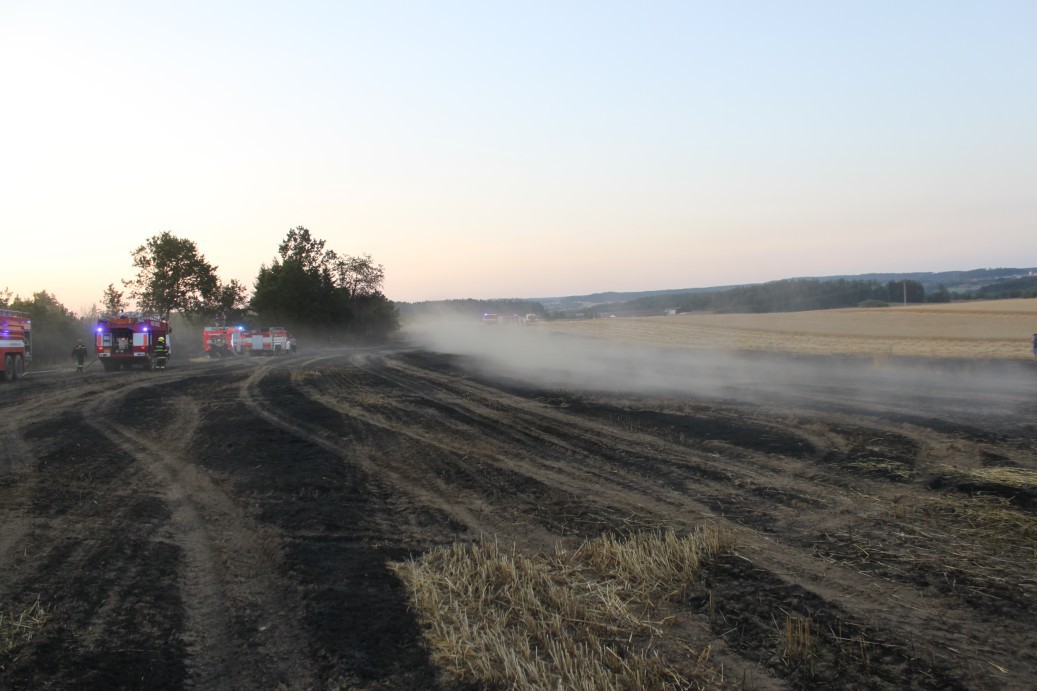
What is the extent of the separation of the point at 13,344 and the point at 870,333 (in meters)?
40.5

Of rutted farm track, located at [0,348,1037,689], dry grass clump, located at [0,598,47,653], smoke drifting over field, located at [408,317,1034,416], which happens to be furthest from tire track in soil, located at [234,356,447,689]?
smoke drifting over field, located at [408,317,1034,416]

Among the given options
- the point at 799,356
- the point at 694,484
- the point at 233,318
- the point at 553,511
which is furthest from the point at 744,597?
the point at 233,318

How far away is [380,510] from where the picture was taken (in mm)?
7891

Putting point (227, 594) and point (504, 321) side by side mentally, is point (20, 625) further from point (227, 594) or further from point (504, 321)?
point (504, 321)

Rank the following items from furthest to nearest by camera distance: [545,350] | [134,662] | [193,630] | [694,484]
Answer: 1. [545,350]
2. [694,484]
3. [193,630]
4. [134,662]

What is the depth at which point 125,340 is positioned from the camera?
30422mm

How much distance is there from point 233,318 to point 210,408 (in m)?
53.0

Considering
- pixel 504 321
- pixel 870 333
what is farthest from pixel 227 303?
pixel 870 333

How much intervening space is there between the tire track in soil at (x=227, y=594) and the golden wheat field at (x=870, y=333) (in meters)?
27.0

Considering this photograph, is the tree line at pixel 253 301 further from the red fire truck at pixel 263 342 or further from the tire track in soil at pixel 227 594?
the tire track in soil at pixel 227 594

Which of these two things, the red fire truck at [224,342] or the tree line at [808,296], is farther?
the tree line at [808,296]

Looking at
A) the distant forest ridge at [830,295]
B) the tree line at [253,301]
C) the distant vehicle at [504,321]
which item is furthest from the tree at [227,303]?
the distant forest ridge at [830,295]

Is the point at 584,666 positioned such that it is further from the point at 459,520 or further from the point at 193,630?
the point at 459,520

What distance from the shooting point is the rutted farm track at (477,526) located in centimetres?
441
